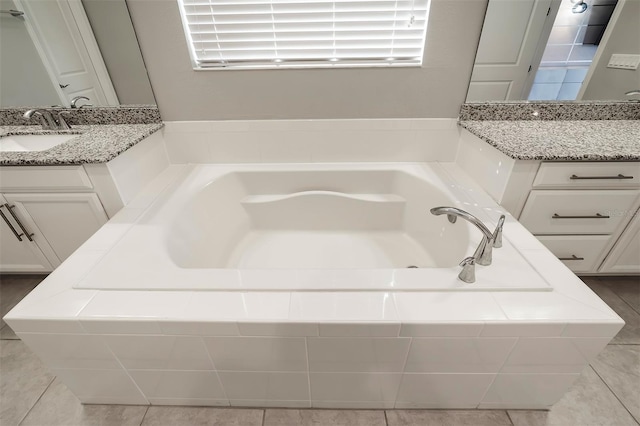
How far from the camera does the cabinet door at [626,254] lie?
1.37 meters

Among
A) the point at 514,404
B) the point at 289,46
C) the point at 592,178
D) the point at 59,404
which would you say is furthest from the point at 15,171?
the point at 592,178

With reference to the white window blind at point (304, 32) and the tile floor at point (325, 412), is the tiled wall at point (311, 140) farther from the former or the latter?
the tile floor at point (325, 412)

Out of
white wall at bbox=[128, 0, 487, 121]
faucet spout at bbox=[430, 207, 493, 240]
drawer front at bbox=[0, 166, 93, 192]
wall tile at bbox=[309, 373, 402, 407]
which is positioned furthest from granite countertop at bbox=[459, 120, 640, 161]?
drawer front at bbox=[0, 166, 93, 192]

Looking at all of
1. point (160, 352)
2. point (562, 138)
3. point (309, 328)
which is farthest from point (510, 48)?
point (160, 352)

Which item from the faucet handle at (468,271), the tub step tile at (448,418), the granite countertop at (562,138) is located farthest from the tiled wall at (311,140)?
the tub step tile at (448,418)

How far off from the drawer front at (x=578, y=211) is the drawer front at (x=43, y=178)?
2.05 metres

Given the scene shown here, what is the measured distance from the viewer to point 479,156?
1.49 meters

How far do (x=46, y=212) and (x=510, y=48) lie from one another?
2468 millimetres

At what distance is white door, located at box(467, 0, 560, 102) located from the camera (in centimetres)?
141

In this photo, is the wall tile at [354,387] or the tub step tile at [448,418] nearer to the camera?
the wall tile at [354,387]

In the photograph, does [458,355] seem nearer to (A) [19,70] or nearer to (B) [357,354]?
(B) [357,354]

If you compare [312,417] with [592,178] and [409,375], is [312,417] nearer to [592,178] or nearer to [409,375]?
[409,375]

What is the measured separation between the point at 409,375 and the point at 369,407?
0.92 ft

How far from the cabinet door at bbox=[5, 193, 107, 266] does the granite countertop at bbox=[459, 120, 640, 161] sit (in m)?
1.92
